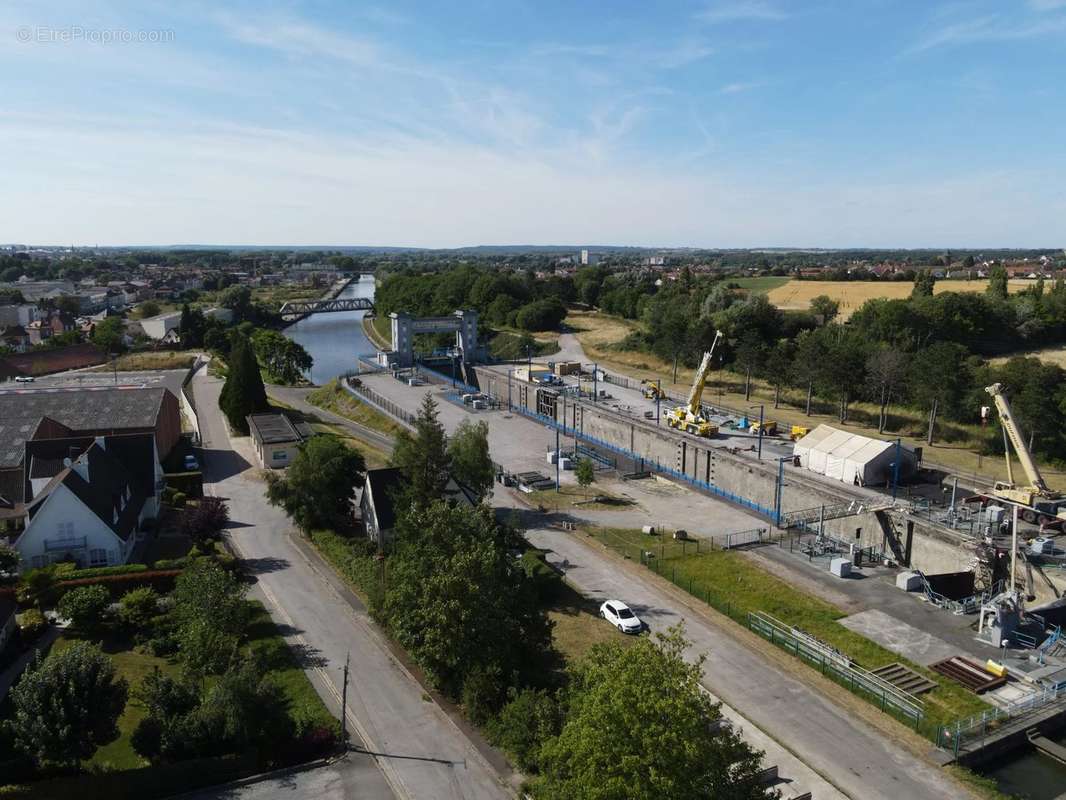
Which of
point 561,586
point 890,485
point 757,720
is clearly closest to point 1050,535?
point 890,485

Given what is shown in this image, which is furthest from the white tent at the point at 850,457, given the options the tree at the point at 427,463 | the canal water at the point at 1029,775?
the tree at the point at 427,463

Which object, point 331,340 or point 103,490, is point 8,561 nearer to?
point 103,490

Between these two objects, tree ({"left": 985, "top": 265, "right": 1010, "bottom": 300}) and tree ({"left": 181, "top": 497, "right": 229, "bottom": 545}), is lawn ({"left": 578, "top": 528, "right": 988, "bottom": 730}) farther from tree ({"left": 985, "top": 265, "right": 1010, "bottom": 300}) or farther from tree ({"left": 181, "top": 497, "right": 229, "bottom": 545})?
tree ({"left": 985, "top": 265, "right": 1010, "bottom": 300})

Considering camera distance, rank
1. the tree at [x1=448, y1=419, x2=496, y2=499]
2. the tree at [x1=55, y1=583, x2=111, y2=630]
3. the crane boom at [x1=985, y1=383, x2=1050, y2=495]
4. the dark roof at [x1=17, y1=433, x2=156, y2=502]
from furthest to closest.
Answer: the tree at [x1=448, y1=419, x2=496, y2=499] < the dark roof at [x1=17, y1=433, x2=156, y2=502] < the crane boom at [x1=985, y1=383, x2=1050, y2=495] < the tree at [x1=55, y1=583, x2=111, y2=630]

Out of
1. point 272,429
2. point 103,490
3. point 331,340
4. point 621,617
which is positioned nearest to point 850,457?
point 621,617

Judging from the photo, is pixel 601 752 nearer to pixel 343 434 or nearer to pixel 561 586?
pixel 561 586

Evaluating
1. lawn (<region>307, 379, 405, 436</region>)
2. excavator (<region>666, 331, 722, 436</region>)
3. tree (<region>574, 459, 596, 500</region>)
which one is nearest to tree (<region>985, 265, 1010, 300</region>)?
excavator (<region>666, 331, 722, 436</region>)

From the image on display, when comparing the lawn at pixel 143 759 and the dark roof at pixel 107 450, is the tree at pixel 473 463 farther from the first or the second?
the dark roof at pixel 107 450
